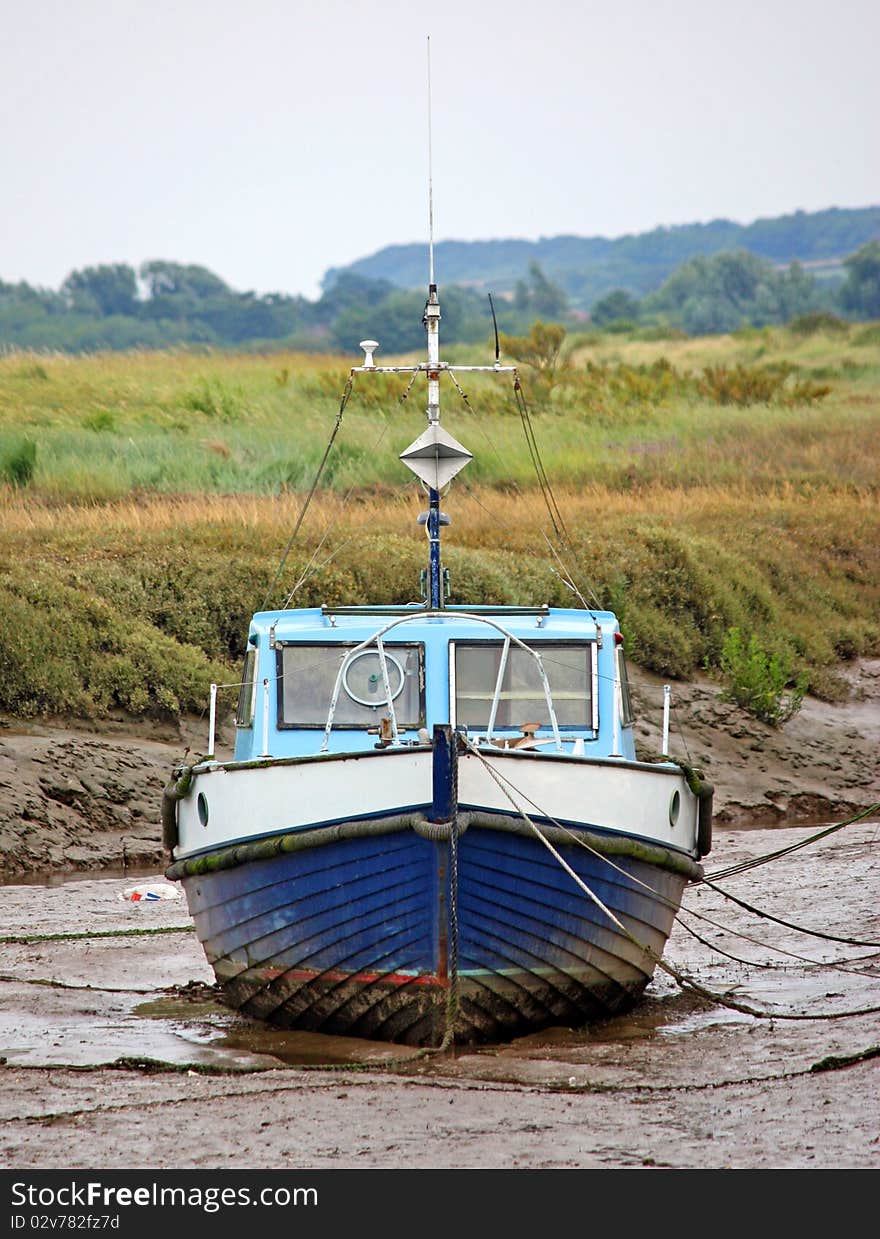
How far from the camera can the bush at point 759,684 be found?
2175 cm

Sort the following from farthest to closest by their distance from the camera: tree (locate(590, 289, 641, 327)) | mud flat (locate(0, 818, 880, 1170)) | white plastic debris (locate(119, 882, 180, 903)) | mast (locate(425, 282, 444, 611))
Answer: tree (locate(590, 289, 641, 327)), white plastic debris (locate(119, 882, 180, 903)), mast (locate(425, 282, 444, 611)), mud flat (locate(0, 818, 880, 1170))

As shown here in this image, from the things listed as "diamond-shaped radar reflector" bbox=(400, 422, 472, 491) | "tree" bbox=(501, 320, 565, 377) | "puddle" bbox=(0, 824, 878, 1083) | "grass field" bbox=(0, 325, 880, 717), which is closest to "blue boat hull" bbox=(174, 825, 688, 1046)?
"puddle" bbox=(0, 824, 878, 1083)

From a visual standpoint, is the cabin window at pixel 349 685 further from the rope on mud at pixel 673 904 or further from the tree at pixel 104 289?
the tree at pixel 104 289

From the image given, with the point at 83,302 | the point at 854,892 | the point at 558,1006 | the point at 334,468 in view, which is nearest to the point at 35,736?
the point at 854,892

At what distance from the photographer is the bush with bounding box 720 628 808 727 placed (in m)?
21.8

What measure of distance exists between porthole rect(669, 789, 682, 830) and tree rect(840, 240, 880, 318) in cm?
9620

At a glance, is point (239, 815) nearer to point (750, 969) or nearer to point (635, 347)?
point (750, 969)

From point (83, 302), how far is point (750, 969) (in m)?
95.3

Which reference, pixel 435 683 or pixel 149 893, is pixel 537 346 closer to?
pixel 149 893

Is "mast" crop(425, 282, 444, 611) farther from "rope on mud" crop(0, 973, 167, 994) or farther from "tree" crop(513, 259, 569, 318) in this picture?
"tree" crop(513, 259, 569, 318)

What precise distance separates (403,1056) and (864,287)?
10019cm

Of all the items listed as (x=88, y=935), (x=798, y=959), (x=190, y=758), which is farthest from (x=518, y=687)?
(x=190, y=758)

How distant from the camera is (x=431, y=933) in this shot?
9680 millimetres

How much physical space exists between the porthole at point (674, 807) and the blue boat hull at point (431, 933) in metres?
0.33
